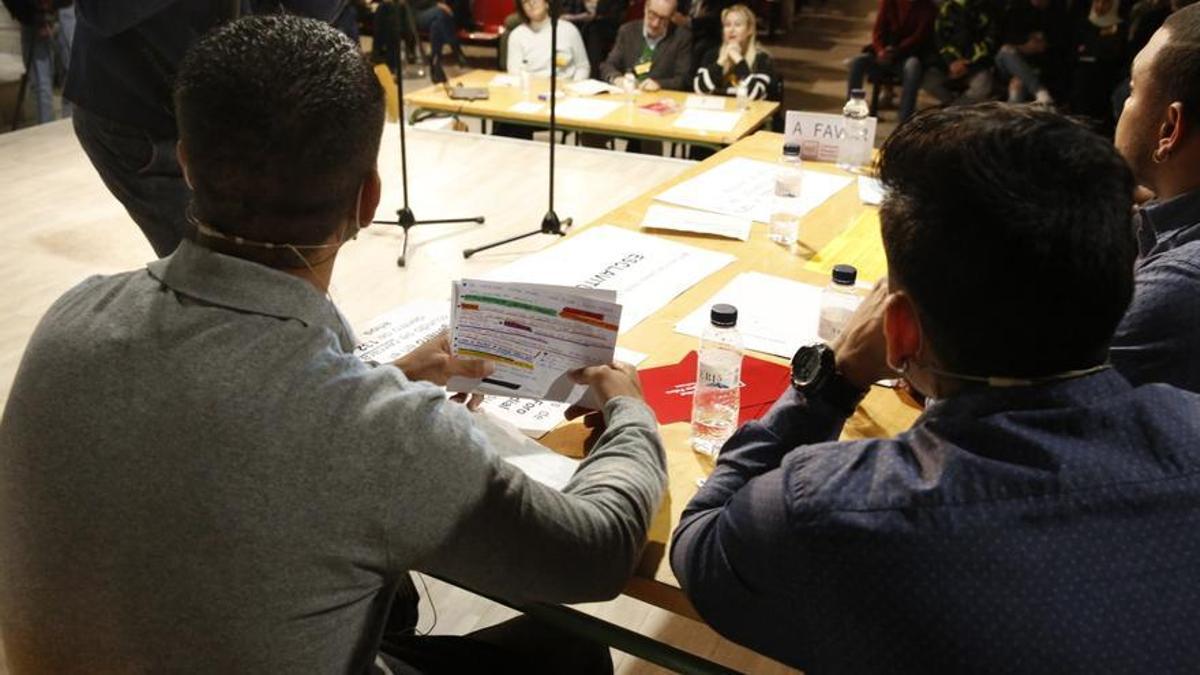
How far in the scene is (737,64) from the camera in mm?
5012

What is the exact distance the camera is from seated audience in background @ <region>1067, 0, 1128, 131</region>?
5.53 metres

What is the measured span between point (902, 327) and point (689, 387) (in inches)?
26.5

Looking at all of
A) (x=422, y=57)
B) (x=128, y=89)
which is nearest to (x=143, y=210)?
(x=128, y=89)

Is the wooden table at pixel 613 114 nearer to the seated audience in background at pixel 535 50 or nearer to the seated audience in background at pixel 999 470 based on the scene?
the seated audience in background at pixel 535 50

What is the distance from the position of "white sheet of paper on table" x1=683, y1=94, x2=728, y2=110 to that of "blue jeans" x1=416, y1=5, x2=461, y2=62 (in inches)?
136

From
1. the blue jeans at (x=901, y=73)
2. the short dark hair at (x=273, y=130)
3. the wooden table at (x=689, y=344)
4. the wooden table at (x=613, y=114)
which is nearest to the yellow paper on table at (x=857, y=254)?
the wooden table at (x=689, y=344)

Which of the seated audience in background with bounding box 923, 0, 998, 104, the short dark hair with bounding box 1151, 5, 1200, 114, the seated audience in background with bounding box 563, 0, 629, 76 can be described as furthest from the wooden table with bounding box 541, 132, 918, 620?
the seated audience in background with bounding box 563, 0, 629, 76

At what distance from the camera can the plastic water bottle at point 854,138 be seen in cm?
271

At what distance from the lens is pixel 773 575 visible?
861 millimetres

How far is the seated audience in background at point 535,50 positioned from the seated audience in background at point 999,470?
4.85 metres

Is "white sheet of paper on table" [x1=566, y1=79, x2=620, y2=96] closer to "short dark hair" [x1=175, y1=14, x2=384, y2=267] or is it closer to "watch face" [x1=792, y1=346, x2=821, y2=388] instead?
"watch face" [x1=792, y1=346, x2=821, y2=388]

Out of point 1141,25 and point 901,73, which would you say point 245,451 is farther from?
point 901,73

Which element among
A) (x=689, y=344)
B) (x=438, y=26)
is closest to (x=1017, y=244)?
(x=689, y=344)

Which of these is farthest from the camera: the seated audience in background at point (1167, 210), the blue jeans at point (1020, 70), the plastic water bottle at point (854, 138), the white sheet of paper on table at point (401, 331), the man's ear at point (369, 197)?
the blue jeans at point (1020, 70)
